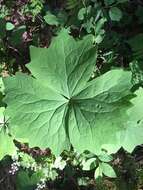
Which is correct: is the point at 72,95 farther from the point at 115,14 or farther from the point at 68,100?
the point at 115,14

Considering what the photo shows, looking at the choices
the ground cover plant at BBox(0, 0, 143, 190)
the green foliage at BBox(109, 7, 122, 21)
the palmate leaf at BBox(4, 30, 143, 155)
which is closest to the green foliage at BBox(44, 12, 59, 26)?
the ground cover plant at BBox(0, 0, 143, 190)

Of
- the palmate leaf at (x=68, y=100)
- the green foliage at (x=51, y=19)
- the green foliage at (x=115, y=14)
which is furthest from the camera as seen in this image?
the green foliage at (x=51, y=19)

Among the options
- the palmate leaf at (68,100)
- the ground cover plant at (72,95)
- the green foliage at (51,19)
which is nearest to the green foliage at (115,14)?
the ground cover plant at (72,95)

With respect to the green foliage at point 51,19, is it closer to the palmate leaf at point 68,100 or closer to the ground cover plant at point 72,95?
the ground cover plant at point 72,95

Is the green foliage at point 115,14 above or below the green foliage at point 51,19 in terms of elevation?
below

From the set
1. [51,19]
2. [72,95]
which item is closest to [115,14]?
[51,19]

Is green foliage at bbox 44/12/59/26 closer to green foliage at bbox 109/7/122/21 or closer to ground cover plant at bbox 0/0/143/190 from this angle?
ground cover plant at bbox 0/0/143/190

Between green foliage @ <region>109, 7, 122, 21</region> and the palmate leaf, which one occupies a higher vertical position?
green foliage @ <region>109, 7, 122, 21</region>

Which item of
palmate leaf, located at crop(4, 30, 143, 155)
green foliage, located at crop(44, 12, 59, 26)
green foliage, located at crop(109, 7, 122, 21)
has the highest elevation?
green foliage, located at crop(44, 12, 59, 26)
